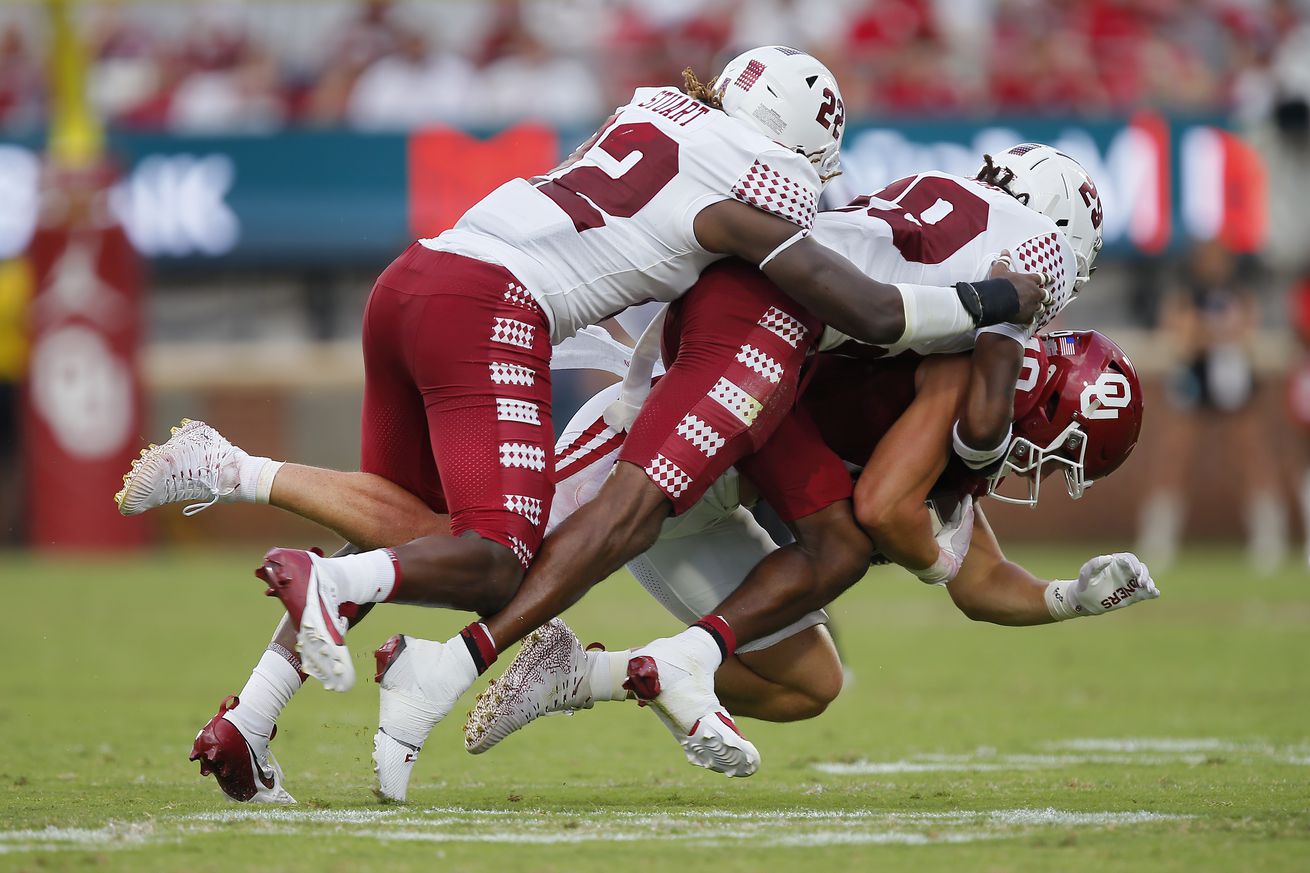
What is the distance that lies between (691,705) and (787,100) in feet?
4.86

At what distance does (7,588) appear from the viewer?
10680mm

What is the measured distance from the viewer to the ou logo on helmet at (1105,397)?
4691 millimetres

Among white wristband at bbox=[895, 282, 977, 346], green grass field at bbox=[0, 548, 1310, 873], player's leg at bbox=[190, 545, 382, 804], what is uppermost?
white wristband at bbox=[895, 282, 977, 346]

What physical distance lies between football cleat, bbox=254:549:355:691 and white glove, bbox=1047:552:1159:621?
1.85 metres

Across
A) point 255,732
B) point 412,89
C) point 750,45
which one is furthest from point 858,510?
point 412,89

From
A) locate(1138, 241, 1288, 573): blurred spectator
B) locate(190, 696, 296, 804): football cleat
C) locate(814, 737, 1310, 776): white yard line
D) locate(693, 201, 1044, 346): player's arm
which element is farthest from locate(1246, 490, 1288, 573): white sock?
locate(190, 696, 296, 804): football cleat

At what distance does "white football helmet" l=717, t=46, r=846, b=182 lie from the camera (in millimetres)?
4516

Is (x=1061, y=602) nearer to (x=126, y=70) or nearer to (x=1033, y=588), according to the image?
(x=1033, y=588)

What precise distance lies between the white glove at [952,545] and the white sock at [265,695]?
1560 millimetres

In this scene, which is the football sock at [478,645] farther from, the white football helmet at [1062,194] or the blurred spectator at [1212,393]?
the blurred spectator at [1212,393]

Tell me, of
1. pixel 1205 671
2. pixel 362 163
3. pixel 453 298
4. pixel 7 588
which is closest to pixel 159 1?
pixel 362 163

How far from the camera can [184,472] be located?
441cm

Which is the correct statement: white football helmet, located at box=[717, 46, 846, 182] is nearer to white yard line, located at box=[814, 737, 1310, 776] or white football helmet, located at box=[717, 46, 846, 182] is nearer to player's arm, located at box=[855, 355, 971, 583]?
player's arm, located at box=[855, 355, 971, 583]

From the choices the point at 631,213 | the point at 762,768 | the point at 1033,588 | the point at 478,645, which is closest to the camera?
the point at 478,645
